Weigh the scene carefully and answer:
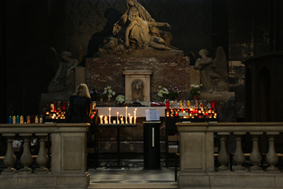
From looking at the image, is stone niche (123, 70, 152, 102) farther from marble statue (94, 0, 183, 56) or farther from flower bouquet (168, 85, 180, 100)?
marble statue (94, 0, 183, 56)

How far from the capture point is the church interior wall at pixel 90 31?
15.4 m

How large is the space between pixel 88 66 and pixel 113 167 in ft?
18.1

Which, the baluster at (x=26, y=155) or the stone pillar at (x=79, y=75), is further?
the stone pillar at (x=79, y=75)

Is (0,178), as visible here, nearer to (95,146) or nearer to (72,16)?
(95,146)

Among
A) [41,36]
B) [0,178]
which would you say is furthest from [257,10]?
[0,178]

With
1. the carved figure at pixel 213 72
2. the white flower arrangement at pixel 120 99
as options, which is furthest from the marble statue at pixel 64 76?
the carved figure at pixel 213 72

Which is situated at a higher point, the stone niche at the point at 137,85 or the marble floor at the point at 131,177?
the stone niche at the point at 137,85

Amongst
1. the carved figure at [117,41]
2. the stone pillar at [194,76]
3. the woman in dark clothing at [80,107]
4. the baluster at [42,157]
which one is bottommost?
the baluster at [42,157]

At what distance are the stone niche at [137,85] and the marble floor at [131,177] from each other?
15.3 feet

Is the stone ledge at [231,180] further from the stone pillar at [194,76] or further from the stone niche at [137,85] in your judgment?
the stone pillar at [194,76]

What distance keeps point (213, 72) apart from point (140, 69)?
2.59 metres

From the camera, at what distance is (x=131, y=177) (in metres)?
8.42

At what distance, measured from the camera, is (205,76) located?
14.7 metres

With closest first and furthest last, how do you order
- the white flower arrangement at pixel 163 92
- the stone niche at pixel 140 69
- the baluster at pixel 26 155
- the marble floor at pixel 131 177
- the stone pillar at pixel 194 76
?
the baluster at pixel 26 155, the marble floor at pixel 131 177, the white flower arrangement at pixel 163 92, the stone niche at pixel 140 69, the stone pillar at pixel 194 76
